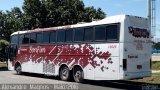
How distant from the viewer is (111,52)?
1708cm

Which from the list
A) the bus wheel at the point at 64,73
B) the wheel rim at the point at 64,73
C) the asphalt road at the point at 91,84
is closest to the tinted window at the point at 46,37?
the bus wheel at the point at 64,73

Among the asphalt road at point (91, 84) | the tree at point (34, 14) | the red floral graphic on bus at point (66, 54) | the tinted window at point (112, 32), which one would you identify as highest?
the tree at point (34, 14)

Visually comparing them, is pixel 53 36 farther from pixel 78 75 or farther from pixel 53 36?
pixel 78 75

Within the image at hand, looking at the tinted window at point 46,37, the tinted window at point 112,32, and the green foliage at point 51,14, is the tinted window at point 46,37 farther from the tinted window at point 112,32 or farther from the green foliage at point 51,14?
the green foliage at point 51,14

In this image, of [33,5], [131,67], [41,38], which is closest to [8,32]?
[33,5]

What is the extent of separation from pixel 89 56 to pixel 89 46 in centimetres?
52

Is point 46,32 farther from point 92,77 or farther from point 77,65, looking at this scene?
point 92,77

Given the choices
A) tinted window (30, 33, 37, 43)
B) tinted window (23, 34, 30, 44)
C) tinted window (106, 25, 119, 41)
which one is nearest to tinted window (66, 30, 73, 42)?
tinted window (106, 25, 119, 41)

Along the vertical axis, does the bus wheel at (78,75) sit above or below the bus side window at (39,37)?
below

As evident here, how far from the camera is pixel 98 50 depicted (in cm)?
1798

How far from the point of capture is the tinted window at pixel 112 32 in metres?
16.9

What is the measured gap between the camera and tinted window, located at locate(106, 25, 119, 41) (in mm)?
16884

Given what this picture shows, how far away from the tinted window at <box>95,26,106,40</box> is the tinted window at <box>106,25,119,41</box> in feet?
1.01

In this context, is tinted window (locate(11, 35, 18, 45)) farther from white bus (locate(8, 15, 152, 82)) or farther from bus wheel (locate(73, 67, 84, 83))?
bus wheel (locate(73, 67, 84, 83))
